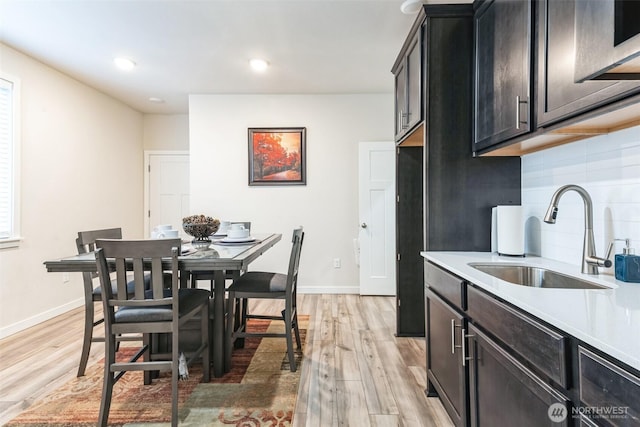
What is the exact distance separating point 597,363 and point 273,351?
2289mm

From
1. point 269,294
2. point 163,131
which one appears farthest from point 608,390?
point 163,131

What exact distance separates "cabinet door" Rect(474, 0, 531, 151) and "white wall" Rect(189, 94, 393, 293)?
2488 millimetres

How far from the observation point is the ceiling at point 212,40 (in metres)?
2.47

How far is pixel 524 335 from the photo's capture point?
1.01 m

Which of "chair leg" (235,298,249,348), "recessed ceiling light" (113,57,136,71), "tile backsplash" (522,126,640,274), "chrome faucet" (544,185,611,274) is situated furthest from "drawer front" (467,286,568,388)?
"recessed ceiling light" (113,57,136,71)

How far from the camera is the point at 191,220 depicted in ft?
7.97

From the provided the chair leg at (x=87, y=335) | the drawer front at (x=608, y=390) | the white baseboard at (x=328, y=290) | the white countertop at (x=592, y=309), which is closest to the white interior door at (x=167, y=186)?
the white baseboard at (x=328, y=290)

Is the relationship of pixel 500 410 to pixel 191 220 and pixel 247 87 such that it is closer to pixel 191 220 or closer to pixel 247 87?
pixel 191 220

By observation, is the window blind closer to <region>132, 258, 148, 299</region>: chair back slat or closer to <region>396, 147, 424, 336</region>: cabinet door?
<region>132, 258, 148, 299</region>: chair back slat

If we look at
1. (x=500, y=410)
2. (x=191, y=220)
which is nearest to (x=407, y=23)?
(x=191, y=220)

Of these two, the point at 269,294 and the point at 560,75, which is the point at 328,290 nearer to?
the point at 269,294

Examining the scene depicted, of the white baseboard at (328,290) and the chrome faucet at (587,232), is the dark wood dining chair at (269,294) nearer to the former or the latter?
the chrome faucet at (587,232)

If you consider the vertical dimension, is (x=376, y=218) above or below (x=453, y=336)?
above

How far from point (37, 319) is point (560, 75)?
4531 millimetres
